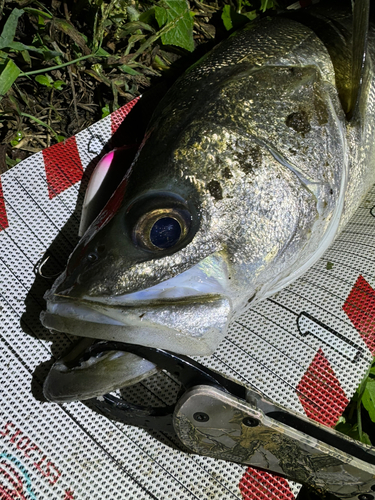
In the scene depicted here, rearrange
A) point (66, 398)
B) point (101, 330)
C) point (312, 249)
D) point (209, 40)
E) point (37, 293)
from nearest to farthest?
point (101, 330), point (66, 398), point (312, 249), point (37, 293), point (209, 40)

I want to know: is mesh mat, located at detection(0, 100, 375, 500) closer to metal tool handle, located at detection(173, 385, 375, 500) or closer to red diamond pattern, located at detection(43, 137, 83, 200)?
red diamond pattern, located at detection(43, 137, 83, 200)

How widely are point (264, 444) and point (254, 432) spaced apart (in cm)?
6

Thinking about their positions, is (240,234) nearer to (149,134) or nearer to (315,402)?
(149,134)

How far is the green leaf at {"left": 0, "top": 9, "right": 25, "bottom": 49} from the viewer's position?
1598 mm

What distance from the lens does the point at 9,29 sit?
1.61 m

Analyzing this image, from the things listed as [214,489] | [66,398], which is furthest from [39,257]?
[214,489]

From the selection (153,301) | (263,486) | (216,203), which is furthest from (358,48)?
(263,486)

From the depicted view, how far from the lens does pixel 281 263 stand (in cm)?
119

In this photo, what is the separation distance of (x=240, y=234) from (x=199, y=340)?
0.27m

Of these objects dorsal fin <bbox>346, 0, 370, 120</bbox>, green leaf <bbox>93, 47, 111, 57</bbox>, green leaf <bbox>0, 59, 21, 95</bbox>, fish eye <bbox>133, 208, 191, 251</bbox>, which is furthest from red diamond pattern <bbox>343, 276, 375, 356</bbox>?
green leaf <bbox>0, 59, 21, 95</bbox>

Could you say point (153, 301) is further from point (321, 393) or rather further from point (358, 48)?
point (358, 48)

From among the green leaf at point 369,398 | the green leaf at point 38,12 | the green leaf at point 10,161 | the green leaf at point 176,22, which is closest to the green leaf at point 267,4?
the green leaf at point 176,22

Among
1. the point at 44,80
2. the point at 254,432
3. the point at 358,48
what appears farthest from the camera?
the point at 44,80

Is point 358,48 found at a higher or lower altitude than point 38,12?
lower
